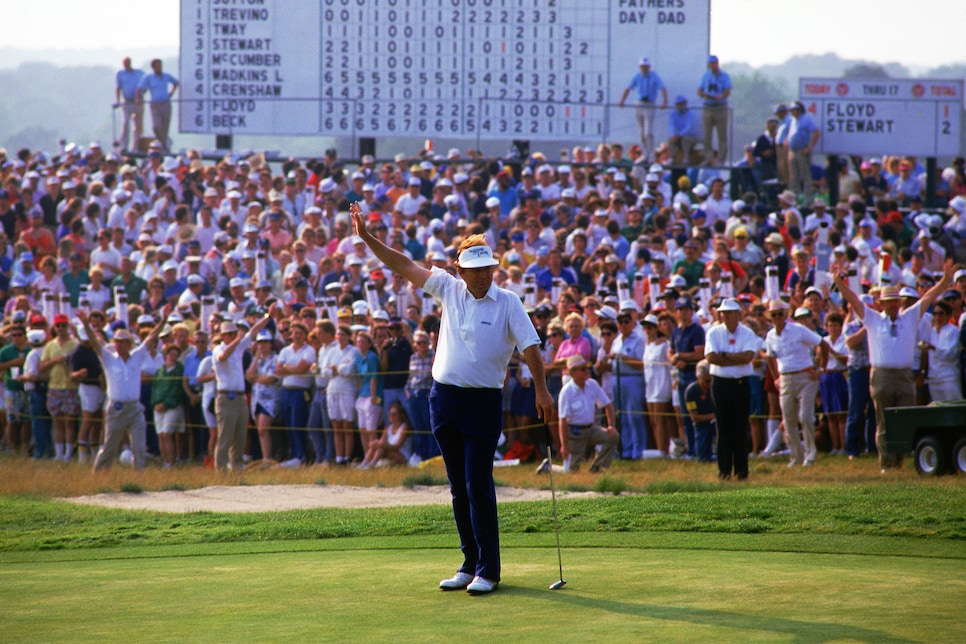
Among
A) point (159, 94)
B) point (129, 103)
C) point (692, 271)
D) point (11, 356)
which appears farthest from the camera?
point (129, 103)

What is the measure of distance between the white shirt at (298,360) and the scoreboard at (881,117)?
12.3 m

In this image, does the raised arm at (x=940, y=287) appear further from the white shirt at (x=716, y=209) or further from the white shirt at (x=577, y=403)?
the white shirt at (x=716, y=209)

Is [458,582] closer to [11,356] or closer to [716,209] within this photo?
[11,356]

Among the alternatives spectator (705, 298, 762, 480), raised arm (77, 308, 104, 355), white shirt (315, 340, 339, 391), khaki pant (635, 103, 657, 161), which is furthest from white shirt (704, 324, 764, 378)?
khaki pant (635, 103, 657, 161)

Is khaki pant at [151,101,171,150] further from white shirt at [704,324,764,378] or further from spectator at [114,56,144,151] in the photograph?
white shirt at [704,324,764,378]

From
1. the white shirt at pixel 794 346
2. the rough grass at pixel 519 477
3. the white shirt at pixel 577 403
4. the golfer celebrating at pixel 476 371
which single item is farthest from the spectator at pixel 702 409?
the golfer celebrating at pixel 476 371

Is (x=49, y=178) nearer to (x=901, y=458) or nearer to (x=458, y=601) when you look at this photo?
(x=901, y=458)

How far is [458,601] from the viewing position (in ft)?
22.3

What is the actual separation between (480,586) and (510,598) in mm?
215

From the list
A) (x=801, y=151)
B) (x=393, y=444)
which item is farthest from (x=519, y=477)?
(x=801, y=151)

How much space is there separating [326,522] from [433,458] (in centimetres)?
577

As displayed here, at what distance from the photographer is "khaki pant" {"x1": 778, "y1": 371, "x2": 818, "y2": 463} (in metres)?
15.1

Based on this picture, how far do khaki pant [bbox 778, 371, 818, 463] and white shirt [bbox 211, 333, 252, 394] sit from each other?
6.84 m

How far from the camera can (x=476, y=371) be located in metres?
7.31
